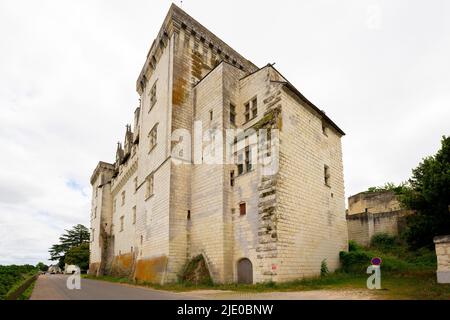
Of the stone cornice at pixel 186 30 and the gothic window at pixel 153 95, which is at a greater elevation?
the stone cornice at pixel 186 30

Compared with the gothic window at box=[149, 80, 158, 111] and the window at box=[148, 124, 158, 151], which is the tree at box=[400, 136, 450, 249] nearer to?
the window at box=[148, 124, 158, 151]

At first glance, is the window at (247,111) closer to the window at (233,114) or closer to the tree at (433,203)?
the window at (233,114)

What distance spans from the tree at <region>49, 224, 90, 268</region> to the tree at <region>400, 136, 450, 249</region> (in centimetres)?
6715

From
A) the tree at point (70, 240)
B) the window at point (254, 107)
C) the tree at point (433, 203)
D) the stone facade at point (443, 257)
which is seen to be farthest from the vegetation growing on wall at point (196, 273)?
the tree at point (70, 240)

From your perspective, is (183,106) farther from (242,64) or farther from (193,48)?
(242,64)

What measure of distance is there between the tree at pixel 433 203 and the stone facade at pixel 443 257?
4.38 m

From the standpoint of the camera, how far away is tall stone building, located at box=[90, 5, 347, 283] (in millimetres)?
14836

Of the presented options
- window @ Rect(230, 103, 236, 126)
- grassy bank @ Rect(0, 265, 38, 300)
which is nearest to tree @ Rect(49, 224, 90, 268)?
grassy bank @ Rect(0, 265, 38, 300)

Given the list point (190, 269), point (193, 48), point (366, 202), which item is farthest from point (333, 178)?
point (366, 202)

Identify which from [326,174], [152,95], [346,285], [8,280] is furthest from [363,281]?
[8,280]

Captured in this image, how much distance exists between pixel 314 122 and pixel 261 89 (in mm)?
3815

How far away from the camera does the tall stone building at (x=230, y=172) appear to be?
14836 mm
